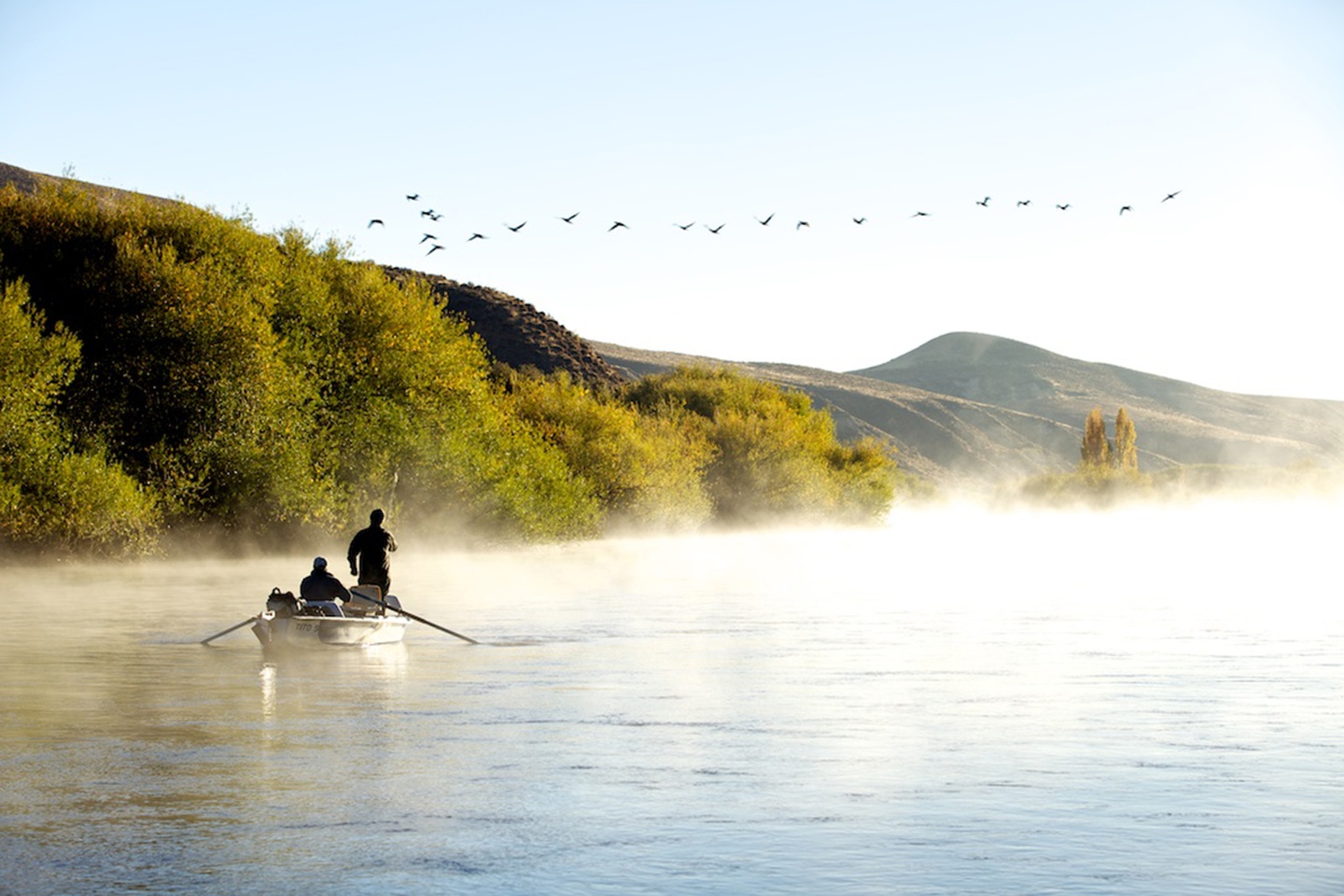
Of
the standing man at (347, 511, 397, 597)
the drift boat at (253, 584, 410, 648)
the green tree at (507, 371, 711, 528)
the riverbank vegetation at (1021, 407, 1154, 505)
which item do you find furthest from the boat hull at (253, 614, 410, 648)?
the riverbank vegetation at (1021, 407, 1154, 505)

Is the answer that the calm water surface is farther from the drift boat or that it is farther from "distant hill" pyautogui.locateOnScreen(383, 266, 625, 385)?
"distant hill" pyautogui.locateOnScreen(383, 266, 625, 385)

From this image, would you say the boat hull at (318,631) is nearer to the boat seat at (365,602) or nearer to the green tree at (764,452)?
the boat seat at (365,602)

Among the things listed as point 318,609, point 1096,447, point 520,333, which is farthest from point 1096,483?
point 318,609

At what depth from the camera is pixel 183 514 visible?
201 feet

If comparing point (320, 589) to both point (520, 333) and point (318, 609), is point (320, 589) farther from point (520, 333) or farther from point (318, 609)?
point (520, 333)

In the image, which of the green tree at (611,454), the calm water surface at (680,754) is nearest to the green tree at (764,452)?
the green tree at (611,454)

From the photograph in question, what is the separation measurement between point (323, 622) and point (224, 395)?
110ft

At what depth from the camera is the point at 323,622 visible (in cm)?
2894

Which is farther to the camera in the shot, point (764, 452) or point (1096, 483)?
point (1096, 483)

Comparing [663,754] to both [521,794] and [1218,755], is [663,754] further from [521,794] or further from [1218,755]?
[1218,755]

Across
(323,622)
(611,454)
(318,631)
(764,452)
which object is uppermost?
(764,452)

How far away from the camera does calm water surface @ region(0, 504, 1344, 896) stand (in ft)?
44.6

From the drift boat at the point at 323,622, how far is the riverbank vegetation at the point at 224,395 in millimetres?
25429

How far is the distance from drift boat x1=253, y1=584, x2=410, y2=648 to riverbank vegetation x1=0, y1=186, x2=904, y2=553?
25.4m
